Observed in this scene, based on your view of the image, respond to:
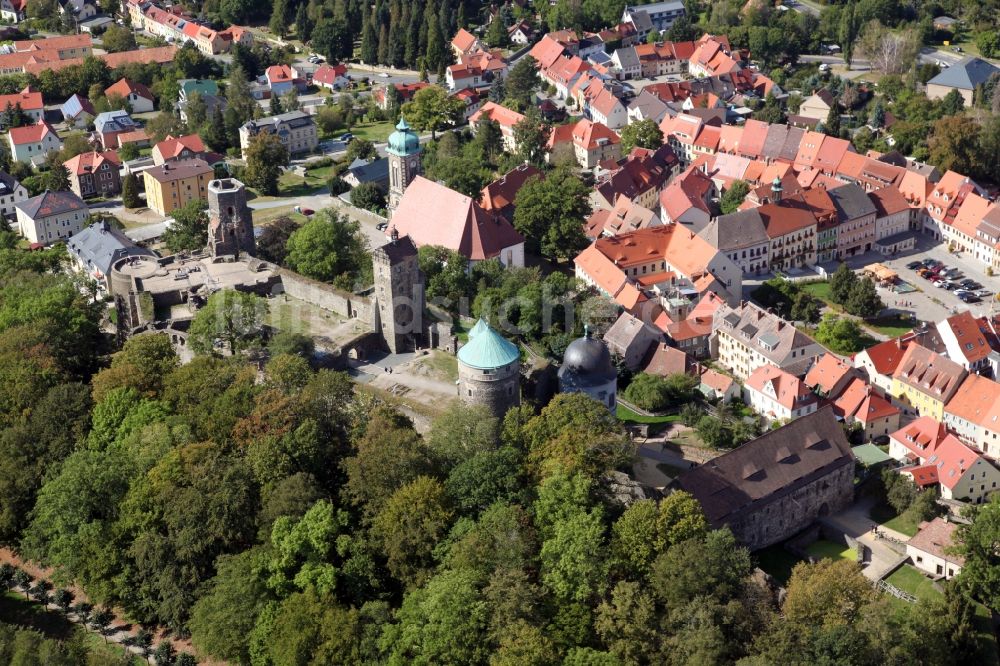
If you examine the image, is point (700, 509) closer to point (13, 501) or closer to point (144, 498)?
point (144, 498)

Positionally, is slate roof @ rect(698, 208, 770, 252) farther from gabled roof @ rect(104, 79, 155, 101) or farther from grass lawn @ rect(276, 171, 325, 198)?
gabled roof @ rect(104, 79, 155, 101)

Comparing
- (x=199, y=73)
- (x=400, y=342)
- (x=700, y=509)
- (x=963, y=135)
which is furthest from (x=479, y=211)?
(x=199, y=73)

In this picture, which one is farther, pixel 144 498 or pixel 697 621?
pixel 144 498

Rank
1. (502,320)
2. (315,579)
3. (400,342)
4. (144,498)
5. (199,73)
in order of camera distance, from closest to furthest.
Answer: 1. (315,579)
2. (144,498)
3. (400,342)
4. (502,320)
5. (199,73)

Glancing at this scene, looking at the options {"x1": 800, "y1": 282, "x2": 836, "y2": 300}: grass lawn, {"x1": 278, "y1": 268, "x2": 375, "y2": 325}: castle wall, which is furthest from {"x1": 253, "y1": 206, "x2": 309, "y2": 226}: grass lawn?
{"x1": 800, "y1": 282, "x2": 836, "y2": 300}: grass lawn

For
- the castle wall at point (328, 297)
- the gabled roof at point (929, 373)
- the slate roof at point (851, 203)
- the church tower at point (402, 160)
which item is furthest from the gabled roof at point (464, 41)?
the gabled roof at point (929, 373)

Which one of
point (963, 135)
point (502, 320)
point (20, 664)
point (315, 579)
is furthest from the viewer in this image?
point (963, 135)
